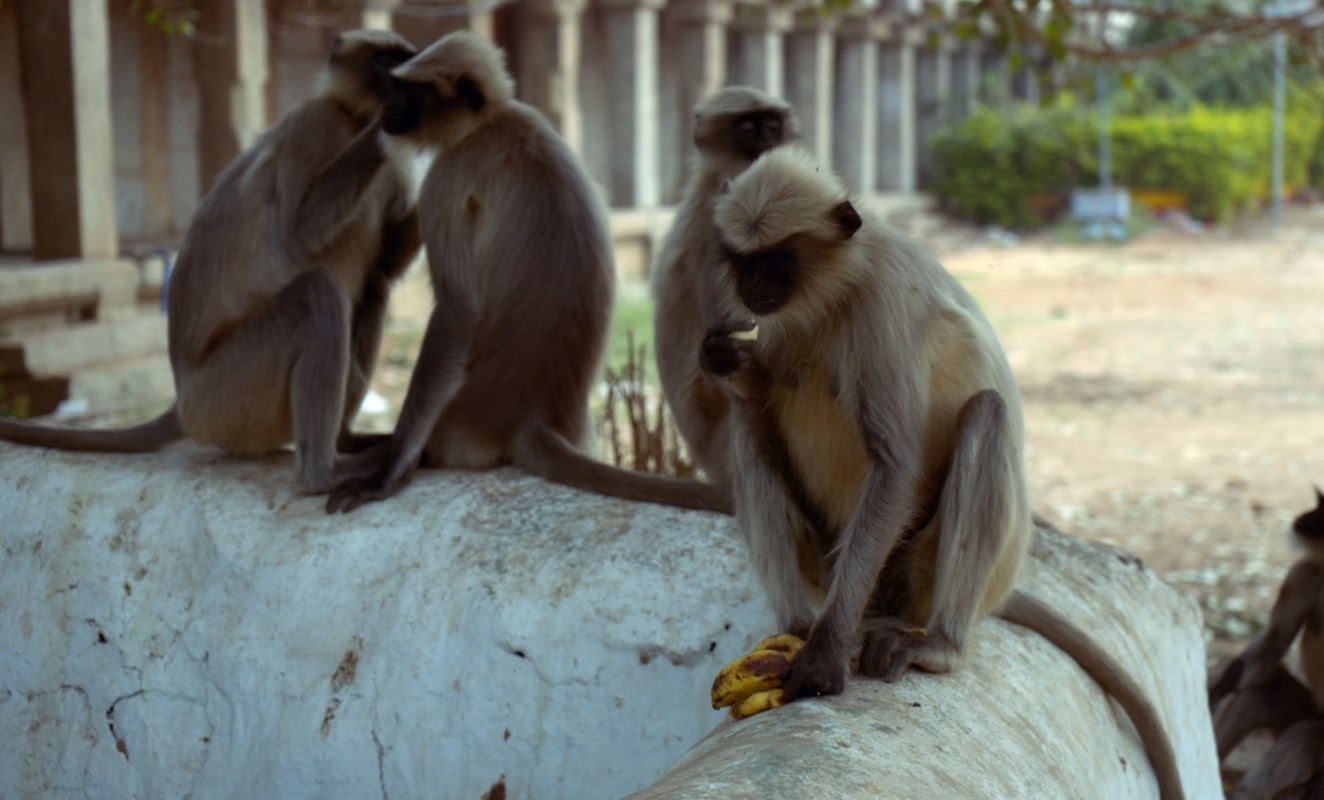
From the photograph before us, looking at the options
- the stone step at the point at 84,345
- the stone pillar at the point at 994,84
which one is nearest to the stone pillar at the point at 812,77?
the stone pillar at the point at 994,84

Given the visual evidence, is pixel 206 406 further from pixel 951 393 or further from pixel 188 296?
pixel 951 393

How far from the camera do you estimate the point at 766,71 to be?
726 inches

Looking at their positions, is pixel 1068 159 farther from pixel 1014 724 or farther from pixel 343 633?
pixel 1014 724

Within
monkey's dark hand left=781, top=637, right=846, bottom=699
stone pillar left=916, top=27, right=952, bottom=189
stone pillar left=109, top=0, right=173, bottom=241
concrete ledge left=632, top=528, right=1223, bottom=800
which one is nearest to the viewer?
concrete ledge left=632, top=528, right=1223, bottom=800

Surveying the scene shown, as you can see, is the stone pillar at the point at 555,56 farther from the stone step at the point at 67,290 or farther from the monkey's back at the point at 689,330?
the monkey's back at the point at 689,330

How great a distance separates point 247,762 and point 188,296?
1413 millimetres

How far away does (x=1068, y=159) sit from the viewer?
24.7m

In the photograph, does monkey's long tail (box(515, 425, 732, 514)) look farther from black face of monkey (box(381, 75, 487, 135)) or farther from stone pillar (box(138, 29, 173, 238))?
stone pillar (box(138, 29, 173, 238))

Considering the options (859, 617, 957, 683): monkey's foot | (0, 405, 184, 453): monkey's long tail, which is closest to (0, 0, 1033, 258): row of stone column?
(0, 405, 184, 453): monkey's long tail

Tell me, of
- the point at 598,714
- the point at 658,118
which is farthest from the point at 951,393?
the point at 658,118

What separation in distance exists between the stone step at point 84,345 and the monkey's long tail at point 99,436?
403 cm

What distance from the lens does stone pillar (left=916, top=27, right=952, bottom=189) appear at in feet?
81.9

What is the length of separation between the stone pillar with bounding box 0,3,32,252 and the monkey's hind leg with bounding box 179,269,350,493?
732cm

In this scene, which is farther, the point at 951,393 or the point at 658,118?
the point at 658,118
